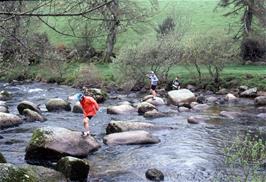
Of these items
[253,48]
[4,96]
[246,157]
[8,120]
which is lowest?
[4,96]

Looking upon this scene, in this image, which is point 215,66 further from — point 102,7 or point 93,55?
point 102,7

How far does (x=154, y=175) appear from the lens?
12.7 m

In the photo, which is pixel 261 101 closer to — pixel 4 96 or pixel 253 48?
pixel 253 48

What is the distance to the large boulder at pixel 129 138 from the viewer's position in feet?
55.7

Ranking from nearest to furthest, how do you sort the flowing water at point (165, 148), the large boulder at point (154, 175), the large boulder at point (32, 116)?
the large boulder at point (154, 175) < the flowing water at point (165, 148) < the large boulder at point (32, 116)

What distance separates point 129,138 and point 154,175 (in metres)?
4.58

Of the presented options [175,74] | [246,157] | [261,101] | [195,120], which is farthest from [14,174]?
[175,74]

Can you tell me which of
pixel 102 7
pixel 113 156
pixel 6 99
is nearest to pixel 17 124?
pixel 113 156

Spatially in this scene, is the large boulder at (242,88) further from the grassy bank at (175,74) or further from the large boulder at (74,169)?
the large boulder at (74,169)

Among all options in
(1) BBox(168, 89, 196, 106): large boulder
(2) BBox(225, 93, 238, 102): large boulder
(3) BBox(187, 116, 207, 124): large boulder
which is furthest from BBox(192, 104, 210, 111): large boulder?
(3) BBox(187, 116, 207, 124): large boulder

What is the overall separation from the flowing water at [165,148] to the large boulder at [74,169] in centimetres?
39

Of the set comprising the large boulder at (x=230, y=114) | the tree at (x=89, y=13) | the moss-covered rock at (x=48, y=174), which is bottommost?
the large boulder at (x=230, y=114)

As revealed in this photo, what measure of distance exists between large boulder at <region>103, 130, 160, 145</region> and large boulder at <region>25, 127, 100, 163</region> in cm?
160

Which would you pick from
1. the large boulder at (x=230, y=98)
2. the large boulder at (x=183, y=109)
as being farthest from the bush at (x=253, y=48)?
the large boulder at (x=183, y=109)
